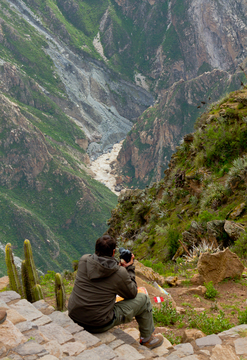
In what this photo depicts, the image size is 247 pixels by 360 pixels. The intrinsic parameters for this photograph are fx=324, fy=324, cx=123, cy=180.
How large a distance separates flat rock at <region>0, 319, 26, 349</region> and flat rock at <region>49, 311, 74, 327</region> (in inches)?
33.5

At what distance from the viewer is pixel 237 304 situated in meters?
6.09

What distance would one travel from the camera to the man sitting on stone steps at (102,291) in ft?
13.6

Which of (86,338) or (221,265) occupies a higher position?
(86,338)

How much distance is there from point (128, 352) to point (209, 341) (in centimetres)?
134

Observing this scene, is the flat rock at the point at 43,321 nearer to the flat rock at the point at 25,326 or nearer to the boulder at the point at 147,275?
the flat rock at the point at 25,326

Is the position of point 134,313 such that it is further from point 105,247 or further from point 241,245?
point 241,245

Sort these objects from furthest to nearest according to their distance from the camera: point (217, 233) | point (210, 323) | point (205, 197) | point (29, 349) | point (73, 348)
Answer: point (205, 197) → point (217, 233) → point (210, 323) → point (73, 348) → point (29, 349)

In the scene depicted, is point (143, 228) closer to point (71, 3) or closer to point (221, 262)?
point (221, 262)

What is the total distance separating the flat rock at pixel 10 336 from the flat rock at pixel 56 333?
48 cm

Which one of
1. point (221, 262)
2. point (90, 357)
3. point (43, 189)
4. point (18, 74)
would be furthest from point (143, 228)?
point (18, 74)

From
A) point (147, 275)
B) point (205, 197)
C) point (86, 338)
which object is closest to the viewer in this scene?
point (86, 338)

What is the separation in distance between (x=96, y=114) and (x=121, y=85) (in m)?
27.6

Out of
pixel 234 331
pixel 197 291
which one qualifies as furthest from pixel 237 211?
pixel 234 331

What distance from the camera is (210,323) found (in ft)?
17.1
